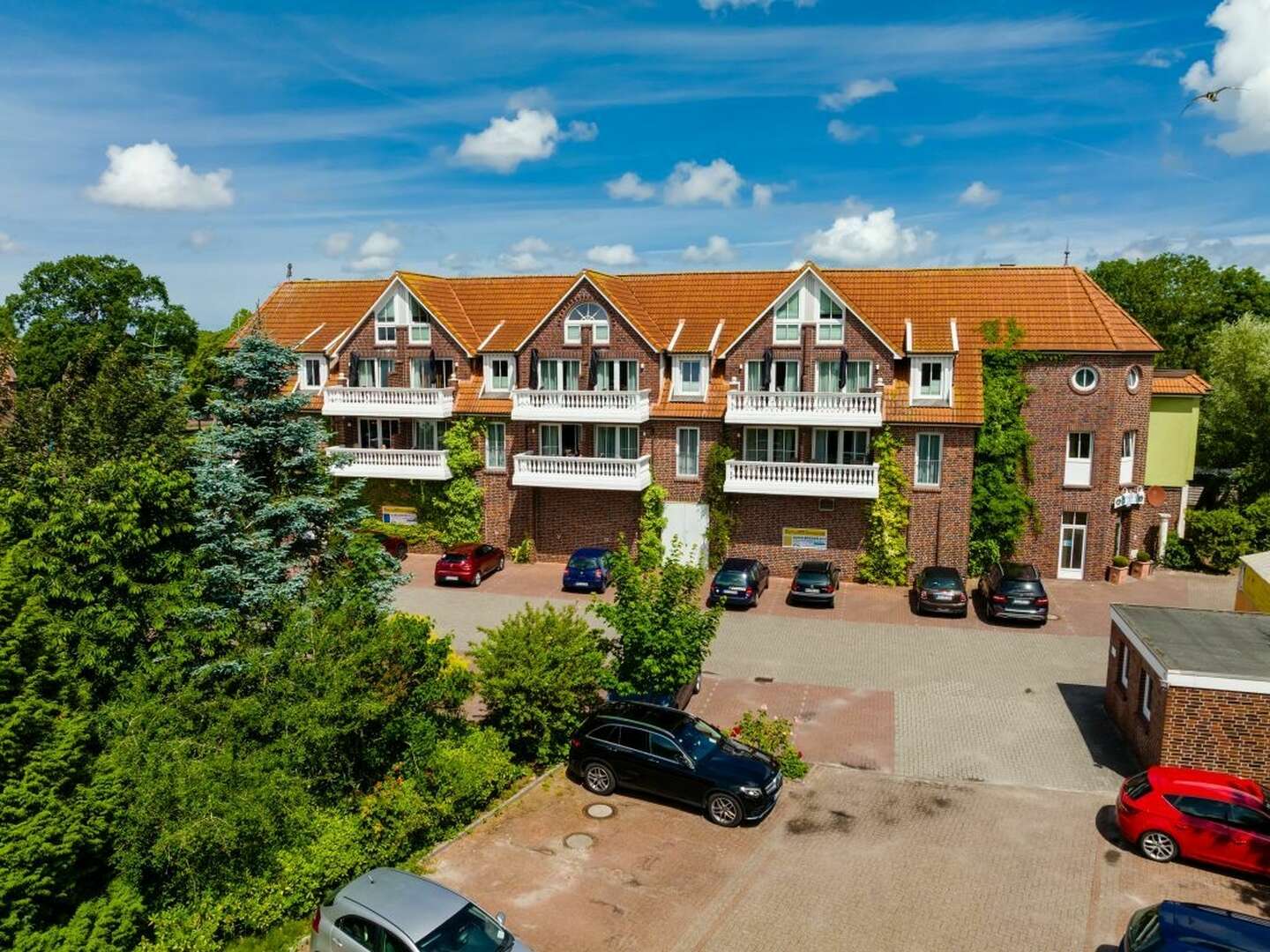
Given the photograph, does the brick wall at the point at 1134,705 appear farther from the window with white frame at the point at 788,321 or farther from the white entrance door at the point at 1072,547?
the window with white frame at the point at 788,321

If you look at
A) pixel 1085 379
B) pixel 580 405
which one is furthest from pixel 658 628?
pixel 1085 379

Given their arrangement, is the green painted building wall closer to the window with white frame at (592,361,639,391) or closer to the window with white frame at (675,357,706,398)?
the window with white frame at (675,357,706,398)

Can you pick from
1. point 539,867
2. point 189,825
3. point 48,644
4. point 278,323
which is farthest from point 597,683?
point 278,323

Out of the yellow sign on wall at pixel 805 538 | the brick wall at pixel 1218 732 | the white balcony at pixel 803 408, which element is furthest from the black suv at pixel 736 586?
the brick wall at pixel 1218 732

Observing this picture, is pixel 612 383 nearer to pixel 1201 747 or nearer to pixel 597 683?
pixel 597 683

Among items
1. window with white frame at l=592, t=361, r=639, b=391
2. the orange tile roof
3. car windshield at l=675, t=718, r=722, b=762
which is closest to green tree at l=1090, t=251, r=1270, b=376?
the orange tile roof
